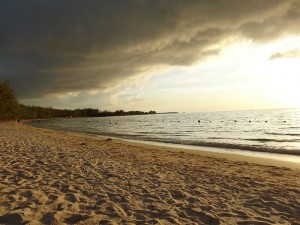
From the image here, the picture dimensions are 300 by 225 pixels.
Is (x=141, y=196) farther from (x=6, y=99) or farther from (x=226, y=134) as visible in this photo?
(x=6, y=99)

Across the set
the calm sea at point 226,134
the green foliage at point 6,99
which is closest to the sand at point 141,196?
the calm sea at point 226,134

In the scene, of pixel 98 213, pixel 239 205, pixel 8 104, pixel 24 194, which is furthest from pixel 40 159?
pixel 8 104

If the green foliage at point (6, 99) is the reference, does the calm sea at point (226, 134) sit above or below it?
below

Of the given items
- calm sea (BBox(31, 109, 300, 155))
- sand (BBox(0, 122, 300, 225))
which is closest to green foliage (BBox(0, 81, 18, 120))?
calm sea (BBox(31, 109, 300, 155))

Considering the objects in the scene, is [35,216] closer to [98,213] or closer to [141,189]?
[98,213]

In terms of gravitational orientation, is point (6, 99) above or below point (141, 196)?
above

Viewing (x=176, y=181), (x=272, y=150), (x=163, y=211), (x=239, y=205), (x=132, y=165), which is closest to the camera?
(x=163, y=211)

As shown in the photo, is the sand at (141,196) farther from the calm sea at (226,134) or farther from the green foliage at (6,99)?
the green foliage at (6,99)

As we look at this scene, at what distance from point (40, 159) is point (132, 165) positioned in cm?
418

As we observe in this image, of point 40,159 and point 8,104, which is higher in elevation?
point 8,104

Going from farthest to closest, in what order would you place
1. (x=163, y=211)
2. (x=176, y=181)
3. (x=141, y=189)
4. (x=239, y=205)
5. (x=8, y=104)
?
(x=8, y=104) → (x=176, y=181) → (x=141, y=189) → (x=239, y=205) → (x=163, y=211)

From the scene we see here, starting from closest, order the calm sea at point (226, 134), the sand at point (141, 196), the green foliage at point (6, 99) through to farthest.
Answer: the sand at point (141, 196)
the calm sea at point (226, 134)
the green foliage at point (6, 99)

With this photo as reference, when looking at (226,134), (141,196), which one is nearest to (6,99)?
(226,134)

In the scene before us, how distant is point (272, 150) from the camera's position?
21078mm
